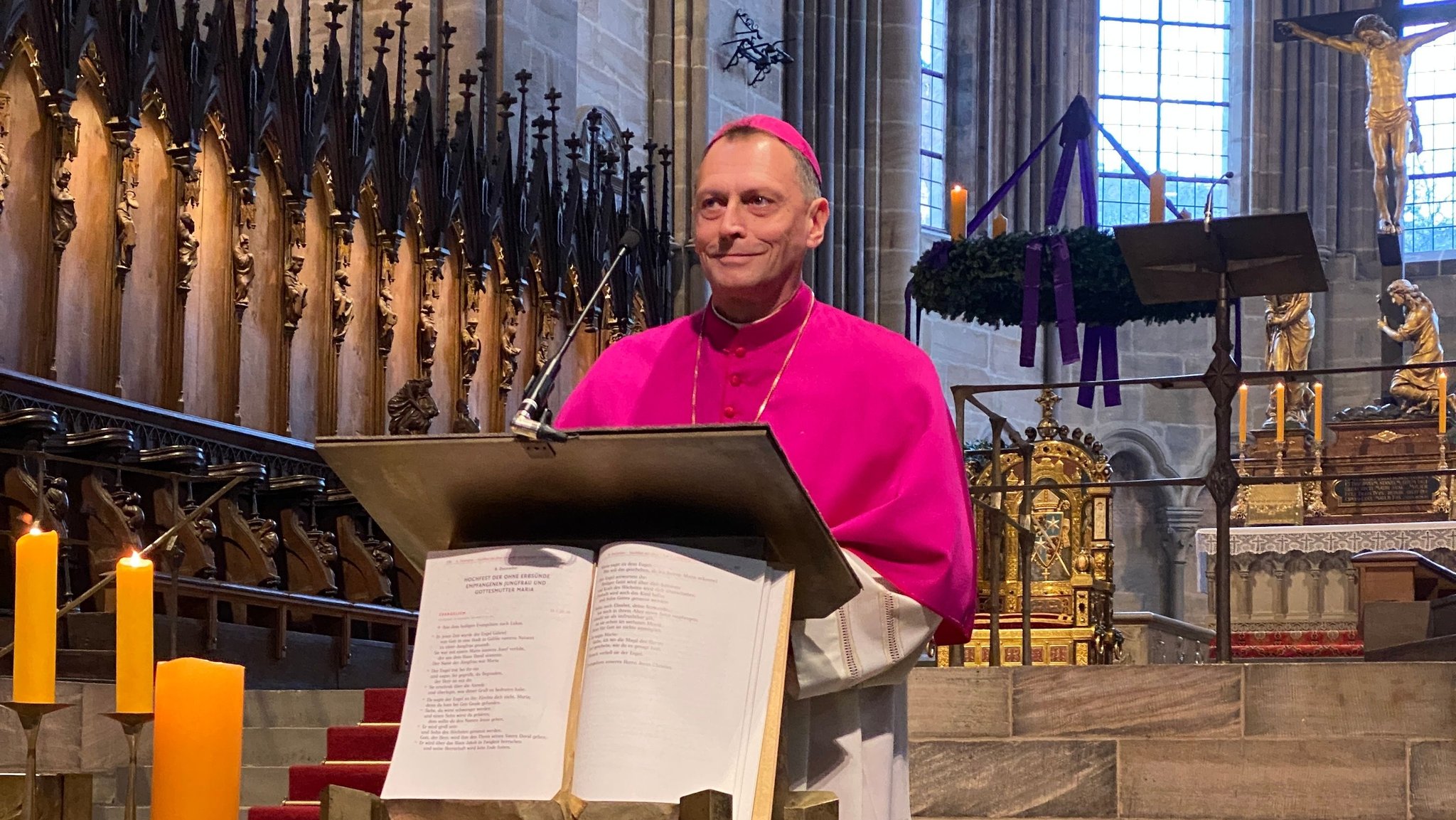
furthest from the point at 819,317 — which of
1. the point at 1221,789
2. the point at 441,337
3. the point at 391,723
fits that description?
the point at 441,337

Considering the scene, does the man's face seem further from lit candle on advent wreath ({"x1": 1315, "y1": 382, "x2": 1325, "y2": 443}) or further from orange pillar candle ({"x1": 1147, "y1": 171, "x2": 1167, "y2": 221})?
lit candle on advent wreath ({"x1": 1315, "y1": 382, "x2": 1325, "y2": 443})

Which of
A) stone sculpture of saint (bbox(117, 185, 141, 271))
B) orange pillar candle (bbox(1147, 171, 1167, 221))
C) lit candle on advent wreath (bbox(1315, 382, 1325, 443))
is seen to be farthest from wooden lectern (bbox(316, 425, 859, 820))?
lit candle on advent wreath (bbox(1315, 382, 1325, 443))

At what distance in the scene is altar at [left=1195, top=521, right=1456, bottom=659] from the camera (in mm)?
10734

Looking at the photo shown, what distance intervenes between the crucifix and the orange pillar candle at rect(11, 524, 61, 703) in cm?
1416

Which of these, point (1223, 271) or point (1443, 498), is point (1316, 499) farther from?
point (1223, 271)

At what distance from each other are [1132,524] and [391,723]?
1412cm

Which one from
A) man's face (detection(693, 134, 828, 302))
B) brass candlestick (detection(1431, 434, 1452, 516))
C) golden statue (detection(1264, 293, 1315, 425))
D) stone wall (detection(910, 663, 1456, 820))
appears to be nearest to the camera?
man's face (detection(693, 134, 828, 302))

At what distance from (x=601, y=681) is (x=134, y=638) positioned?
48cm

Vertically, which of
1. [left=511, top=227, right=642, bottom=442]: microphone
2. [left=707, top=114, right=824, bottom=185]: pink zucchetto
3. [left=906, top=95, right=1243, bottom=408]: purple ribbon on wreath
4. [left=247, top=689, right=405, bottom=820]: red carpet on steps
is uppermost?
[left=906, top=95, right=1243, bottom=408]: purple ribbon on wreath

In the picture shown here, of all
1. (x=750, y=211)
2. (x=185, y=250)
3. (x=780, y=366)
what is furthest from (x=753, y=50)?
(x=750, y=211)

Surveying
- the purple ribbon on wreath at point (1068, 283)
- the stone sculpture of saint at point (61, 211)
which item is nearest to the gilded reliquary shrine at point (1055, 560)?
the purple ribbon on wreath at point (1068, 283)

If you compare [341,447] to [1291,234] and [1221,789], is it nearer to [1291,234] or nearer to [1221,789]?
[1221,789]

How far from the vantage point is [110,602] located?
23.5ft

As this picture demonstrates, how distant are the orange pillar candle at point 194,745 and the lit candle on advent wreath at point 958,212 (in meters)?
7.79
